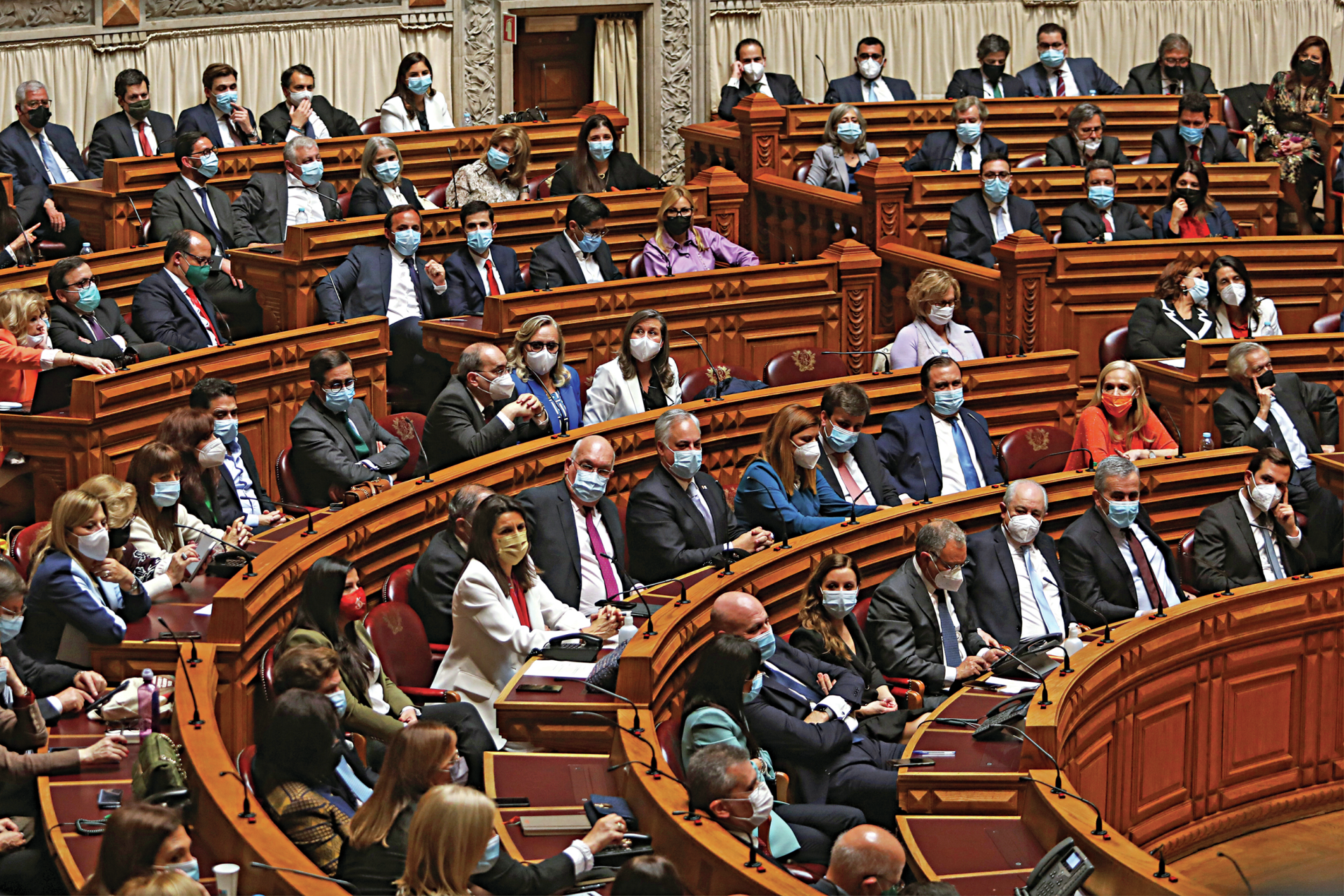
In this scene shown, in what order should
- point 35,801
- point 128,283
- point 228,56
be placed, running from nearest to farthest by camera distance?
point 35,801 → point 128,283 → point 228,56

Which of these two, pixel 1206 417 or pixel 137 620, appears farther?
pixel 1206 417

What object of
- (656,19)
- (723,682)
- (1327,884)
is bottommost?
(1327,884)

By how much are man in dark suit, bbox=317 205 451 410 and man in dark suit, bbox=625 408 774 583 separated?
1666 millimetres

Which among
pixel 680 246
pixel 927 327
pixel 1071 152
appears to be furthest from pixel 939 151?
pixel 927 327

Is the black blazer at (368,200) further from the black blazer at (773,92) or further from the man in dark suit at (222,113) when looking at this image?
the black blazer at (773,92)

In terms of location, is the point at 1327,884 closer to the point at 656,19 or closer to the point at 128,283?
the point at 128,283

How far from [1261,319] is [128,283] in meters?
4.78

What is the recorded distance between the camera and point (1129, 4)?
12.3 metres

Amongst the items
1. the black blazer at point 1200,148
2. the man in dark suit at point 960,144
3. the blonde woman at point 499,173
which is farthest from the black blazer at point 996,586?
the black blazer at point 1200,148

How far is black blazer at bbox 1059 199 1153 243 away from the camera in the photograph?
848 centimetres

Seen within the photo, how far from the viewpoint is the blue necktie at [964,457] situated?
22.0 feet

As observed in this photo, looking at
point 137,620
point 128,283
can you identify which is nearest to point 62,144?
point 128,283

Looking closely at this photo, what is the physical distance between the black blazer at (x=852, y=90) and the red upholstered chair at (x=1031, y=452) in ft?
12.6

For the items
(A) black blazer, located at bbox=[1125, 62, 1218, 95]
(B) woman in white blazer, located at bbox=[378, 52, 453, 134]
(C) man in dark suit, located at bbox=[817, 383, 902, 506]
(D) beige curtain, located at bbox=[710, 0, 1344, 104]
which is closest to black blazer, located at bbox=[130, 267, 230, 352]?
(C) man in dark suit, located at bbox=[817, 383, 902, 506]
